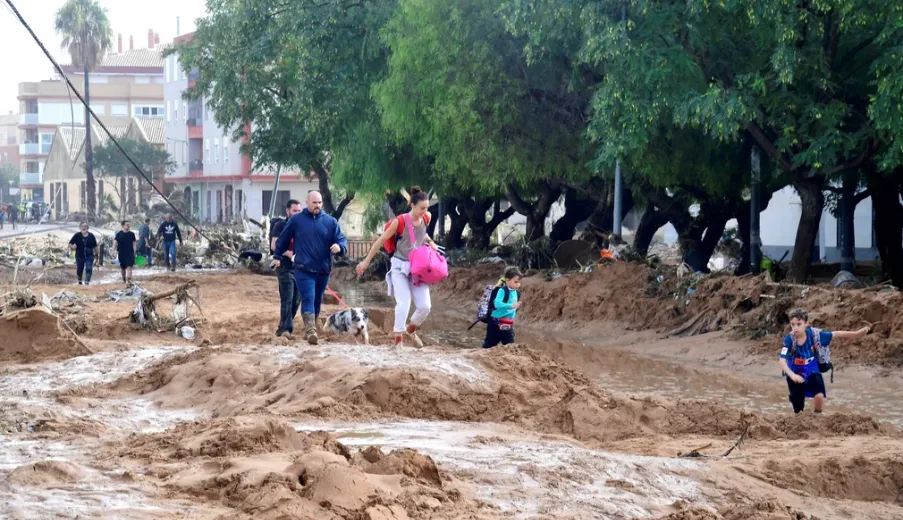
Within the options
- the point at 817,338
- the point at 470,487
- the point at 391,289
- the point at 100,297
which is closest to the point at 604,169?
the point at 100,297

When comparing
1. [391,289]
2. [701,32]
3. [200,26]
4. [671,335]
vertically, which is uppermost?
[200,26]

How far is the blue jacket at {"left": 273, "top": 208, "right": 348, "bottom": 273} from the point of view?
43.5 feet

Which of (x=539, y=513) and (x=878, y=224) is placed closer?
(x=539, y=513)

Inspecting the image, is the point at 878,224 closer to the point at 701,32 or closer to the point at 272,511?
the point at 701,32

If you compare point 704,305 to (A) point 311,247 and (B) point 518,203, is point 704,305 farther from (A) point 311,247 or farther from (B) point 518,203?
(B) point 518,203

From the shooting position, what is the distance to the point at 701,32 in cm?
1961

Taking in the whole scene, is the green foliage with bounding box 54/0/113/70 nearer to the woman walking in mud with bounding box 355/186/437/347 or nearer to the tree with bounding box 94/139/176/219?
the tree with bounding box 94/139/176/219

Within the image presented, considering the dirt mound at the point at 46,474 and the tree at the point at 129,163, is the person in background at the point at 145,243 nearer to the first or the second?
the dirt mound at the point at 46,474

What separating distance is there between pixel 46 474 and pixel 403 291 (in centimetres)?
609

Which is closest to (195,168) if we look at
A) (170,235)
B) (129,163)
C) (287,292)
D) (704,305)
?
(129,163)

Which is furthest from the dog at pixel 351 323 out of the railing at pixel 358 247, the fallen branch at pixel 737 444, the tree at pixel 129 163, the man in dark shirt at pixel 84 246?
the tree at pixel 129 163

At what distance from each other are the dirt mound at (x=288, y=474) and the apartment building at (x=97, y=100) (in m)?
104

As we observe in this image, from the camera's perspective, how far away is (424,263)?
40.6 ft

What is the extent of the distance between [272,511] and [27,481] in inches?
62.4
